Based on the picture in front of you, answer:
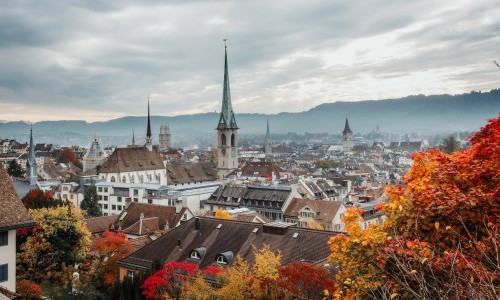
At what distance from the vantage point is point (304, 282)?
22547 mm

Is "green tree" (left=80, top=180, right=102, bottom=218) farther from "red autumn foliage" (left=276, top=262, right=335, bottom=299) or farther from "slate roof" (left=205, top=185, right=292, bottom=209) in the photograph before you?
"red autumn foliage" (left=276, top=262, right=335, bottom=299)

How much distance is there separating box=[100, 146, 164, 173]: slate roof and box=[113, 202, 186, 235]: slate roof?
3256cm

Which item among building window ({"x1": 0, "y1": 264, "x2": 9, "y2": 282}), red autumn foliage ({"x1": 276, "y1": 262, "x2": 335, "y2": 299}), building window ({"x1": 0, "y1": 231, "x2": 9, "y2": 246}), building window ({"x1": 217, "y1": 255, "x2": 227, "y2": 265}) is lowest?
building window ({"x1": 217, "y1": 255, "x2": 227, "y2": 265})

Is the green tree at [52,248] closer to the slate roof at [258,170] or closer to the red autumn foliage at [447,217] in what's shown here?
the red autumn foliage at [447,217]

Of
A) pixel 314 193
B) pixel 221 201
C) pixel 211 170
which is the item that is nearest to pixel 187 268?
pixel 221 201

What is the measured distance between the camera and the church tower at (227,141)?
117625mm

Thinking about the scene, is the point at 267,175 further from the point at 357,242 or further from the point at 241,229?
the point at 357,242

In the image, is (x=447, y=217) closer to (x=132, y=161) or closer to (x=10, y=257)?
(x=10, y=257)

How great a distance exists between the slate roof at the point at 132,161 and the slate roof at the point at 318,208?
1503 inches

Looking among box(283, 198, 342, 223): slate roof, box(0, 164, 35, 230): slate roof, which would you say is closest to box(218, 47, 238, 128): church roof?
box(283, 198, 342, 223): slate roof

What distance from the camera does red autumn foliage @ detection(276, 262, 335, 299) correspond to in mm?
22359

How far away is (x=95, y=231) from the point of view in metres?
57.9

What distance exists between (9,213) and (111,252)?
44.3ft

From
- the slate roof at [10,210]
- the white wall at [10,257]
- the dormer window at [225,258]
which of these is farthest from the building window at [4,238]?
the dormer window at [225,258]
